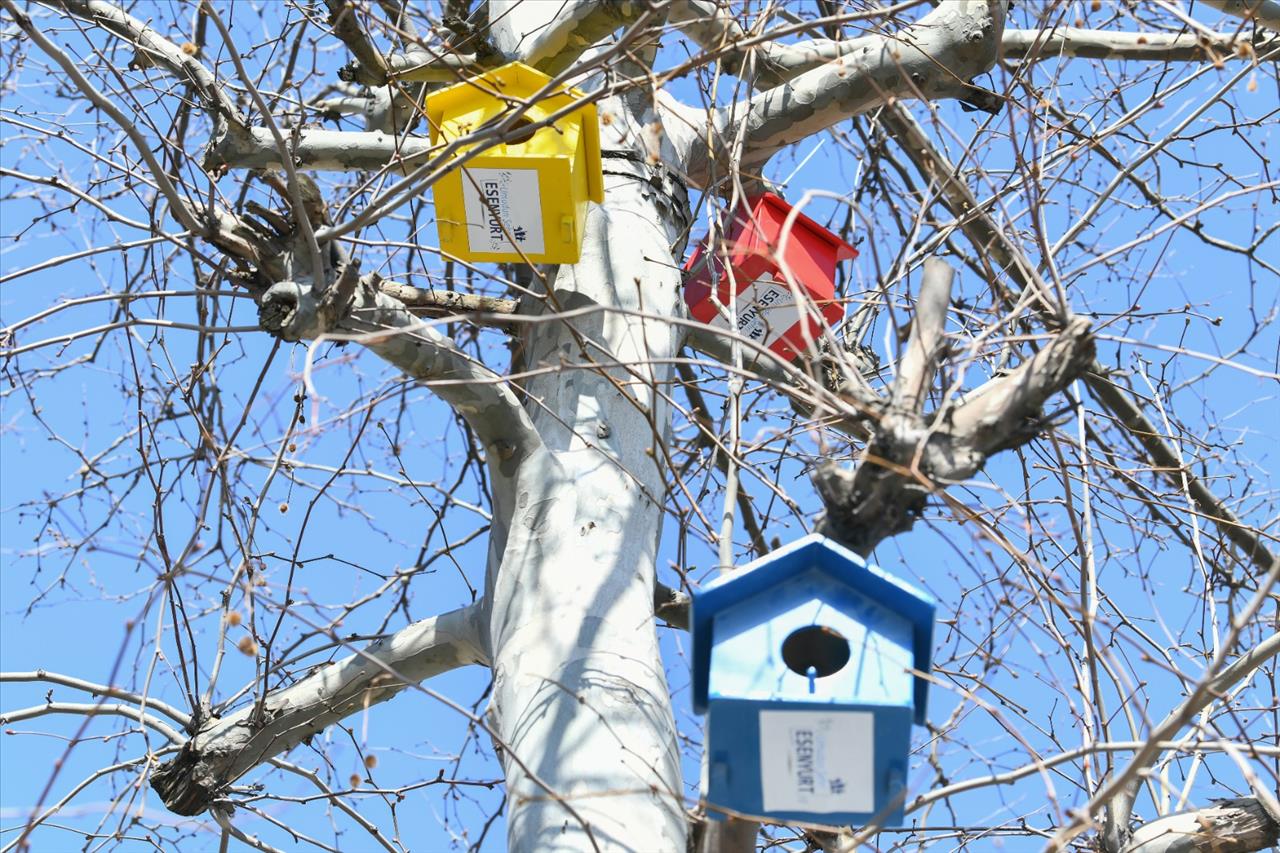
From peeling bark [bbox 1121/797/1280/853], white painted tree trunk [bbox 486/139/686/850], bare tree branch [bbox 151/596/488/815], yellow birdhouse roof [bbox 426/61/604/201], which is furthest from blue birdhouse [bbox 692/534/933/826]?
yellow birdhouse roof [bbox 426/61/604/201]

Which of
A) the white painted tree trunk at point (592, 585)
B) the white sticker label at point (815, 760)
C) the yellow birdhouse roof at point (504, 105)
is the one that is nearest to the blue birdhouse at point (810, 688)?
the white sticker label at point (815, 760)

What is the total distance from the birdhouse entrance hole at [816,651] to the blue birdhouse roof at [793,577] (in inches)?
3.6

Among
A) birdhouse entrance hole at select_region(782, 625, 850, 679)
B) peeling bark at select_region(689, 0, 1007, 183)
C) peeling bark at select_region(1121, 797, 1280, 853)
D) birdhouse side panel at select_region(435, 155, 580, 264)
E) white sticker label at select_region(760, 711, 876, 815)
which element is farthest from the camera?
peeling bark at select_region(689, 0, 1007, 183)

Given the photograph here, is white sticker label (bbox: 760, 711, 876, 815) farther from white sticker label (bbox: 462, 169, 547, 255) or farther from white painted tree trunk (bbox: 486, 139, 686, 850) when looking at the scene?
white sticker label (bbox: 462, 169, 547, 255)

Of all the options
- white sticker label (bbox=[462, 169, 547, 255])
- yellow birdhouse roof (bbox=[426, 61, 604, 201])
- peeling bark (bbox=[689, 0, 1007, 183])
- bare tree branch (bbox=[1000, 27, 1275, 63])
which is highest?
bare tree branch (bbox=[1000, 27, 1275, 63])

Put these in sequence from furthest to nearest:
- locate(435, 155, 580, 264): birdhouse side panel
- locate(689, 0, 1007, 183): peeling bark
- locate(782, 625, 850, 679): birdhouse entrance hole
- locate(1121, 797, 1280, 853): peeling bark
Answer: locate(689, 0, 1007, 183): peeling bark < locate(435, 155, 580, 264): birdhouse side panel < locate(1121, 797, 1280, 853): peeling bark < locate(782, 625, 850, 679): birdhouse entrance hole

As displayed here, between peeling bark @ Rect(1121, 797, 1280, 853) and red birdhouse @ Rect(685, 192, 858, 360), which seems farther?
red birdhouse @ Rect(685, 192, 858, 360)

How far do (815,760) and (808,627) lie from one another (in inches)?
8.4

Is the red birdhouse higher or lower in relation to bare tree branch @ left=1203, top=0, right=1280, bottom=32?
lower

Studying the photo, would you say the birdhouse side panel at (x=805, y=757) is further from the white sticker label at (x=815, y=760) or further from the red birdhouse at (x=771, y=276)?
the red birdhouse at (x=771, y=276)

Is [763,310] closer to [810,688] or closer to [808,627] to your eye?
[808,627]

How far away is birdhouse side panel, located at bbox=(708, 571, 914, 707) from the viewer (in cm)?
200

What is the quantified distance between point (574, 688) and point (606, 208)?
1.30 meters

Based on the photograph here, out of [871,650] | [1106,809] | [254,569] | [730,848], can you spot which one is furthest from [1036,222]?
[254,569]
